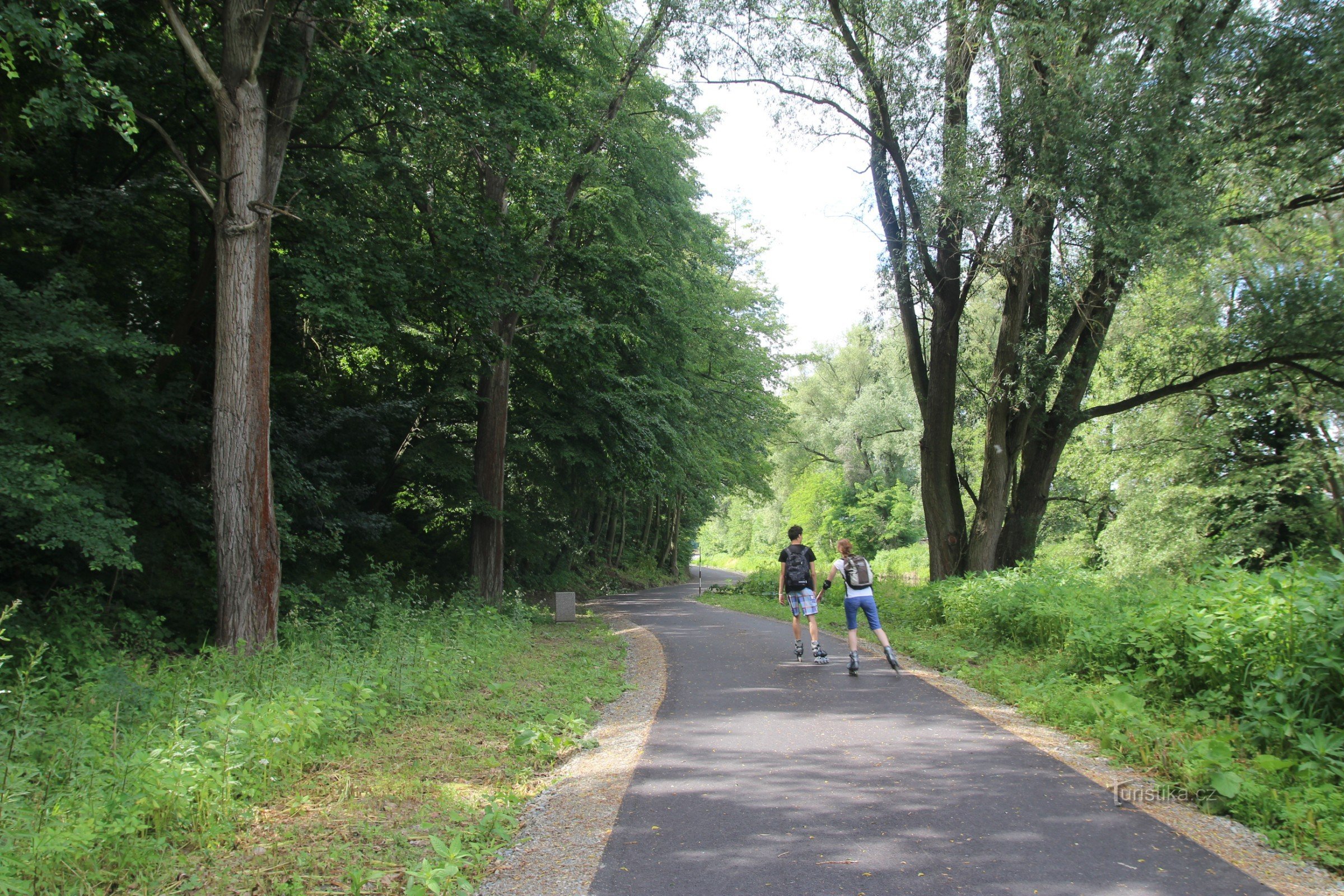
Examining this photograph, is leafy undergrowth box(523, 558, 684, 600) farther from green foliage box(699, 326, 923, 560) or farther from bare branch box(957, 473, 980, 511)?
bare branch box(957, 473, 980, 511)

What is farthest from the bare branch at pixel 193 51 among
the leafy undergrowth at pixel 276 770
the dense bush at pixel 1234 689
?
the dense bush at pixel 1234 689

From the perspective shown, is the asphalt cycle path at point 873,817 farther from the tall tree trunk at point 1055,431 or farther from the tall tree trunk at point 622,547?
the tall tree trunk at point 622,547

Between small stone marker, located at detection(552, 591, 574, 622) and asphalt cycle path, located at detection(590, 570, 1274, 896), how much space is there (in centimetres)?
1052

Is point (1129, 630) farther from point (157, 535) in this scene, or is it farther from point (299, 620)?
point (157, 535)

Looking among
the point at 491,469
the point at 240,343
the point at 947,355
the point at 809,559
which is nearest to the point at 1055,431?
the point at 947,355

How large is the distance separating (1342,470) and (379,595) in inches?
780

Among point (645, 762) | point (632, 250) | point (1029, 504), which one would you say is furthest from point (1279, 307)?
point (645, 762)

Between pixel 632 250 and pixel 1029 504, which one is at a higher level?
pixel 632 250

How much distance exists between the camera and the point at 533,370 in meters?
19.8

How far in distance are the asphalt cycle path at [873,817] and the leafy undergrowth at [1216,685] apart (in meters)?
0.62

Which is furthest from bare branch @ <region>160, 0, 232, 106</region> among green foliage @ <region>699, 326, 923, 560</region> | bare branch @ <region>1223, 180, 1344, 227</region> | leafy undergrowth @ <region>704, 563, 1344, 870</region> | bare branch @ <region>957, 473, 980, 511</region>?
green foliage @ <region>699, 326, 923, 560</region>

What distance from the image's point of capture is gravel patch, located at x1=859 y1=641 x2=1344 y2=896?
387 cm

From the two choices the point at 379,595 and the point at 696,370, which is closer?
the point at 379,595

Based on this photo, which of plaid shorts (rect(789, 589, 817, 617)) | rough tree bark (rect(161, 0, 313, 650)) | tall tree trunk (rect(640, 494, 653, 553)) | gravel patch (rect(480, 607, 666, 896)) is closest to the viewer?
gravel patch (rect(480, 607, 666, 896))
